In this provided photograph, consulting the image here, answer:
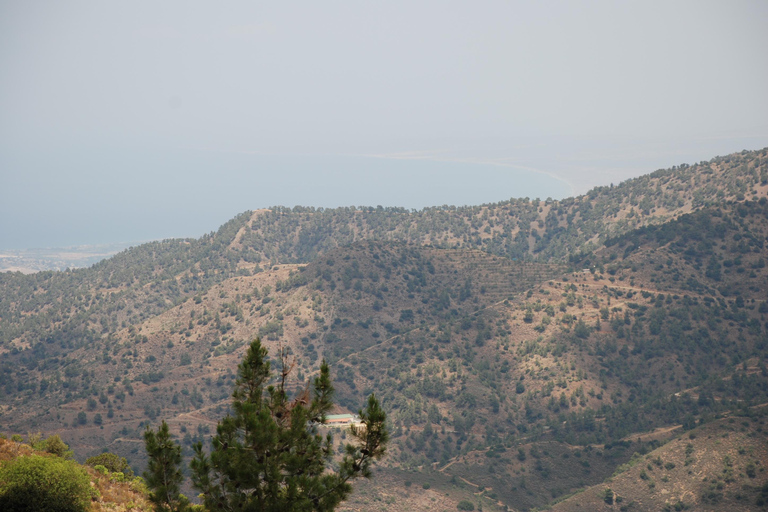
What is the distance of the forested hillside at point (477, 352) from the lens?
67.4 meters

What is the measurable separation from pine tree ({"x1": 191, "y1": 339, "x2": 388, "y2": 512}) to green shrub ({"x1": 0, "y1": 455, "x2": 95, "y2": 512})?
6.41 m

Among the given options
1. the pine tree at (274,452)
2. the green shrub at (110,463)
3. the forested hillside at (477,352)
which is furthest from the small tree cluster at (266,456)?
the forested hillside at (477,352)

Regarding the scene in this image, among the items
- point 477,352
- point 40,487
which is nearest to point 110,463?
point 40,487

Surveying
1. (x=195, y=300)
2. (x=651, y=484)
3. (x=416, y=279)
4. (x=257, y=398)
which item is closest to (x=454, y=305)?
(x=416, y=279)

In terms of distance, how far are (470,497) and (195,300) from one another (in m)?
60.8

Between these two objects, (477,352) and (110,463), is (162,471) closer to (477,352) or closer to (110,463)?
(110,463)

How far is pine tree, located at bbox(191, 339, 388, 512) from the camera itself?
21.1 metres

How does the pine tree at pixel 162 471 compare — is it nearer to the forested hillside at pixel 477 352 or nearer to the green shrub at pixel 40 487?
the green shrub at pixel 40 487

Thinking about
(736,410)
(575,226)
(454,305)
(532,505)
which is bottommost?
(532,505)

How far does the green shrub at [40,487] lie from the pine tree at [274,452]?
6.41 m

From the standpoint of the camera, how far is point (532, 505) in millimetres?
60156

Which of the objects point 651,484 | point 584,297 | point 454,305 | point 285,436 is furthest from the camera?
point 454,305

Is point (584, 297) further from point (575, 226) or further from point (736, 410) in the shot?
point (575, 226)

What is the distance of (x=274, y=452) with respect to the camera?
70.8 ft
